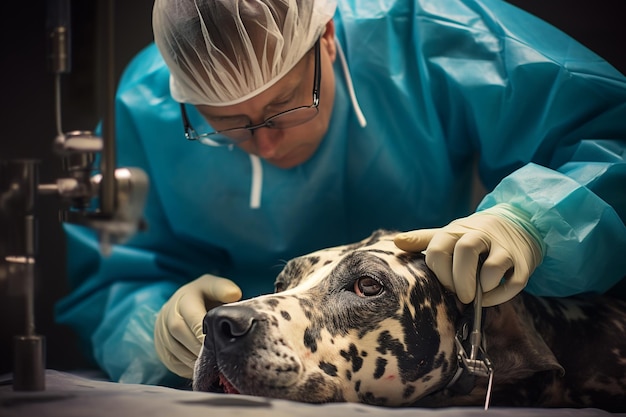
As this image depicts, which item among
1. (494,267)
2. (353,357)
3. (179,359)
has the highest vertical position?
(494,267)

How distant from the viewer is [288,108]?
2359 mm

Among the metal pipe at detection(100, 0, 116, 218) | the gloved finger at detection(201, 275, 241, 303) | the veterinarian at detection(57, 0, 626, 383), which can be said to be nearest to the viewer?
the metal pipe at detection(100, 0, 116, 218)

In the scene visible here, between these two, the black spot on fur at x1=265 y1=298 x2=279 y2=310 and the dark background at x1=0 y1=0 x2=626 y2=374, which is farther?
the black spot on fur at x1=265 y1=298 x2=279 y2=310

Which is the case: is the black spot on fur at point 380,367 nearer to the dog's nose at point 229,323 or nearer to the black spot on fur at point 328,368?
the black spot on fur at point 328,368

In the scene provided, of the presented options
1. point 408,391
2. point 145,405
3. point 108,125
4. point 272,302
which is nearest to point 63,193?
point 108,125

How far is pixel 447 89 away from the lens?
2.60 metres

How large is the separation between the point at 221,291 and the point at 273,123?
21.8 inches

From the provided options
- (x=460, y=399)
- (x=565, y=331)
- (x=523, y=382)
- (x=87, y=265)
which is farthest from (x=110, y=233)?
(x=87, y=265)

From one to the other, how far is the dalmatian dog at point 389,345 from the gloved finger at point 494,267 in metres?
0.13

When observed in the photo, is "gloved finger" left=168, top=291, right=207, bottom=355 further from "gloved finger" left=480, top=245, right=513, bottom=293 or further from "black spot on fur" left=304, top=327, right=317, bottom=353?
"gloved finger" left=480, top=245, right=513, bottom=293

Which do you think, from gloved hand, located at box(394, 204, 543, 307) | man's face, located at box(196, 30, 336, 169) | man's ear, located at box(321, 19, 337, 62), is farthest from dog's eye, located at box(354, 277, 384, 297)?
man's ear, located at box(321, 19, 337, 62)

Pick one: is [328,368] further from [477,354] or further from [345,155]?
[345,155]

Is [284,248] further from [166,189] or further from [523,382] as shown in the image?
[523,382]

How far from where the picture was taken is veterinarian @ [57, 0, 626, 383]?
2.08 m
